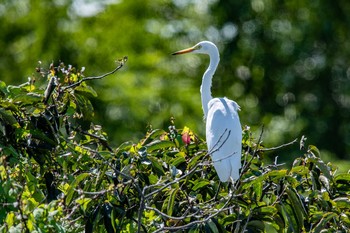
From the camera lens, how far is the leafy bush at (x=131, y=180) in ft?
10.5

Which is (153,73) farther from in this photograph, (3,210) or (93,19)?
(3,210)

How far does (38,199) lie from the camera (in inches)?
125

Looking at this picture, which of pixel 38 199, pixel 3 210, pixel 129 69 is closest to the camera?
pixel 3 210

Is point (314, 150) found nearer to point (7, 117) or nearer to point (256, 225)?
point (256, 225)

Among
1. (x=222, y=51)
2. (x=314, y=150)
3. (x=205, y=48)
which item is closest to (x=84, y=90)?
(x=314, y=150)

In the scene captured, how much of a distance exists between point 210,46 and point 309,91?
877 cm

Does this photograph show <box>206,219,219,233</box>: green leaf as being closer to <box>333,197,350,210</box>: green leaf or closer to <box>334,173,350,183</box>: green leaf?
<box>333,197,350,210</box>: green leaf

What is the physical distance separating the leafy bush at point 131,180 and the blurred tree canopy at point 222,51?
29.3 ft

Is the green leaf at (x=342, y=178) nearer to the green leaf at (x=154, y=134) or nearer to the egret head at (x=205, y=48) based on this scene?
the green leaf at (x=154, y=134)

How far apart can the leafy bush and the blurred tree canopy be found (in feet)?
29.3

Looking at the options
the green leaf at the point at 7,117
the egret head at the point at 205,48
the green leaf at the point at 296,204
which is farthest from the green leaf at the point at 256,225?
the egret head at the point at 205,48

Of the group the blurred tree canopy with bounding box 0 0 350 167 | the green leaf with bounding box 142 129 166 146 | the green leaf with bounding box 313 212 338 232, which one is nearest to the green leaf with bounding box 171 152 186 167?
the green leaf with bounding box 142 129 166 146

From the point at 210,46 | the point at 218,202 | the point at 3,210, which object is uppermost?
the point at 3,210

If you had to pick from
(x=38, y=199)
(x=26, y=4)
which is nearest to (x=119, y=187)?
(x=38, y=199)
